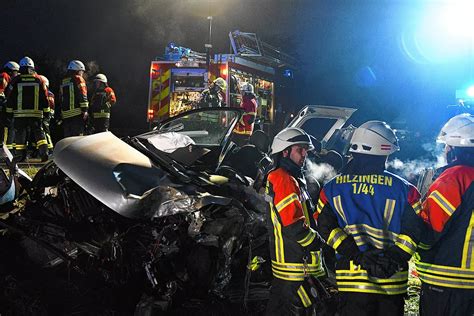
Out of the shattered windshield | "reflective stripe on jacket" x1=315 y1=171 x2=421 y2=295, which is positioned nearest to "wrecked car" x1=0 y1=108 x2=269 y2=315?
the shattered windshield

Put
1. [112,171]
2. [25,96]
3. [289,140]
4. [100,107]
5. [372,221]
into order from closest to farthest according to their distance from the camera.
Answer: [372,221], [289,140], [112,171], [25,96], [100,107]

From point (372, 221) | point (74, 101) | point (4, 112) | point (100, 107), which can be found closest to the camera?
point (372, 221)

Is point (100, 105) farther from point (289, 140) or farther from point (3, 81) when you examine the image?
point (289, 140)

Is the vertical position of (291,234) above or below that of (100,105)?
below

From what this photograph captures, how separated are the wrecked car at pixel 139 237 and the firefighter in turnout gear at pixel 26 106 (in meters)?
4.04

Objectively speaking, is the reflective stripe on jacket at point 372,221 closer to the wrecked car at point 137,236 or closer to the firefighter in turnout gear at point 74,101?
the wrecked car at point 137,236

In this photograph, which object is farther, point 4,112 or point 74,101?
point 4,112

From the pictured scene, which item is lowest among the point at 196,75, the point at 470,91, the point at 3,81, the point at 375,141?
the point at 375,141

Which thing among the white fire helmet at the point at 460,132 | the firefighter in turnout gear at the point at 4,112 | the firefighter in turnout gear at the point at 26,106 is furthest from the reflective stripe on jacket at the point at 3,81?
the white fire helmet at the point at 460,132

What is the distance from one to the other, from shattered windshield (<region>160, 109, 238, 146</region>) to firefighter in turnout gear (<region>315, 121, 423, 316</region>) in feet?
6.75

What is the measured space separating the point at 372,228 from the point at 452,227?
0.42 m

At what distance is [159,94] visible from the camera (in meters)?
12.5

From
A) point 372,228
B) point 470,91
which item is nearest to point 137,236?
point 372,228

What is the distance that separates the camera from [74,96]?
8141 mm
